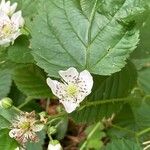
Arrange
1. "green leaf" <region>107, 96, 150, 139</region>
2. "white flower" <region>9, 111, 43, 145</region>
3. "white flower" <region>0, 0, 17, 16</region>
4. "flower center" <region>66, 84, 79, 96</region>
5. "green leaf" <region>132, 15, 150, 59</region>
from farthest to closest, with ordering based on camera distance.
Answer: "green leaf" <region>107, 96, 150, 139</region> → "green leaf" <region>132, 15, 150, 59</region> → "white flower" <region>0, 0, 17, 16</region> → "flower center" <region>66, 84, 79, 96</region> → "white flower" <region>9, 111, 43, 145</region>

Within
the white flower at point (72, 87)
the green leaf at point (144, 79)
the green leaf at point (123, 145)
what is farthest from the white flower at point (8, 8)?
the green leaf at point (144, 79)

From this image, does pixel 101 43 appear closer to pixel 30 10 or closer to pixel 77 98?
pixel 77 98

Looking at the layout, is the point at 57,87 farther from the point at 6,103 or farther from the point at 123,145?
the point at 123,145

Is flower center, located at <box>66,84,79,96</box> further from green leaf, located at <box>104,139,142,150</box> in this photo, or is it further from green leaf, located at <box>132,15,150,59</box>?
green leaf, located at <box>132,15,150,59</box>

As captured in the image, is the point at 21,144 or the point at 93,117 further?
the point at 93,117

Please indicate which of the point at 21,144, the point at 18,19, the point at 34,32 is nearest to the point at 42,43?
the point at 34,32

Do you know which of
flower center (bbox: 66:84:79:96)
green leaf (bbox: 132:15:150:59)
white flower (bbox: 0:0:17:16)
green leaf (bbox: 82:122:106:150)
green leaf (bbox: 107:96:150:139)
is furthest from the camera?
green leaf (bbox: 82:122:106:150)

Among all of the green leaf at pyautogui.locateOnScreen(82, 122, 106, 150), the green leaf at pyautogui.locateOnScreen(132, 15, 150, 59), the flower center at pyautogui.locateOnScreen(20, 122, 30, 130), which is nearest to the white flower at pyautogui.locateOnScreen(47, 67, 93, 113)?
the flower center at pyautogui.locateOnScreen(20, 122, 30, 130)
